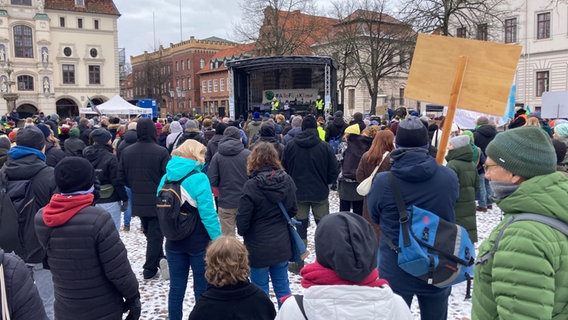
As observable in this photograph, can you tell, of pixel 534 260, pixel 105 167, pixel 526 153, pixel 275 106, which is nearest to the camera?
pixel 534 260

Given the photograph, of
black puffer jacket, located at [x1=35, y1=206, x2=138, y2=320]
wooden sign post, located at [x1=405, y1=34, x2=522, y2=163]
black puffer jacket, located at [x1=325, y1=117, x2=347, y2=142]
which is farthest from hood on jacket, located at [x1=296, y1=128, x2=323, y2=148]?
black puffer jacket, located at [x1=325, y1=117, x2=347, y2=142]

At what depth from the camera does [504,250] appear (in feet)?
6.29

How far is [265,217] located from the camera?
4.25 m

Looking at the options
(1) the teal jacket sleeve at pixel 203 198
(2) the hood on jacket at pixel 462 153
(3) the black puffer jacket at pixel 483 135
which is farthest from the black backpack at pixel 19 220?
(3) the black puffer jacket at pixel 483 135

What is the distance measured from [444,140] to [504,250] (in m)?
1.69

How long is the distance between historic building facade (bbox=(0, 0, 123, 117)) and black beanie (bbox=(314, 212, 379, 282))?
50.1 meters

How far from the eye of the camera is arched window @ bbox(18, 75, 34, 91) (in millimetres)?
46250

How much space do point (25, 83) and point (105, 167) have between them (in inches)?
1872

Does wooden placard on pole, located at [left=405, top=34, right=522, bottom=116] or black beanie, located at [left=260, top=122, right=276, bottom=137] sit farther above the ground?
wooden placard on pole, located at [left=405, top=34, right=522, bottom=116]

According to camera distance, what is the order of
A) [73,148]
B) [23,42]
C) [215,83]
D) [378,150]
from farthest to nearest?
[215,83]
[23,42]
[73,148]
[378,150]

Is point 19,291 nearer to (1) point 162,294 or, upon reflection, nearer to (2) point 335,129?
(1) point 162,294

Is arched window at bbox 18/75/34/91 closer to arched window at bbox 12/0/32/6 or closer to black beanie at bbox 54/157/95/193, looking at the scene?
arched window at bbox 12/0/32/6

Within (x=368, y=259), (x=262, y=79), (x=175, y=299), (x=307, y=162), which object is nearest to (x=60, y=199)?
(x=175, y=299)

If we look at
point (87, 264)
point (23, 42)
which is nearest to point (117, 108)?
point (87, 264)
